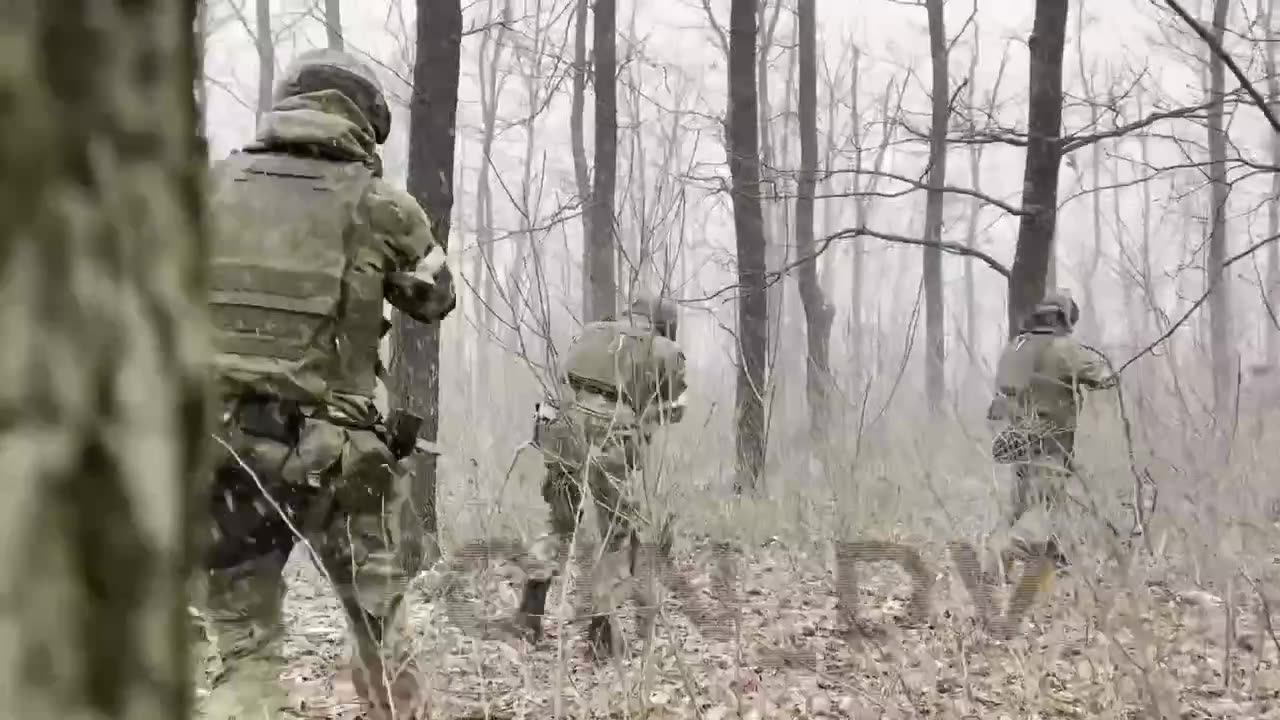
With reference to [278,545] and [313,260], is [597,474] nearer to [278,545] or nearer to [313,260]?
[278,545]

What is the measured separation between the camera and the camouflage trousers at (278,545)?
2754 mm

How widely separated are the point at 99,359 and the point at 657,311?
122 inches

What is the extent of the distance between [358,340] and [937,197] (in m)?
10.7

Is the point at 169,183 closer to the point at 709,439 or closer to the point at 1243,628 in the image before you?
the point at 1243,628

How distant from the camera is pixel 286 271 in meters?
2.83

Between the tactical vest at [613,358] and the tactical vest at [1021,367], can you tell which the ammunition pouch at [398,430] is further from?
the tactical vest at [1021,367]

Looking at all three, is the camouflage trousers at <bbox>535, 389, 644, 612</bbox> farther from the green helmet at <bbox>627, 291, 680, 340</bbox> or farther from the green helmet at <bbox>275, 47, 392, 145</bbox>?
the green helmet at <bbox>275, 47, 392, 145</bbox>

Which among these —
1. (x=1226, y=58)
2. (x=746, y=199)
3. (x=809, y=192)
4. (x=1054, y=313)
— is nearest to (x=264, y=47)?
(x=809, y=192)

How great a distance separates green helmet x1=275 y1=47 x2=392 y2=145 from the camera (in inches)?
122

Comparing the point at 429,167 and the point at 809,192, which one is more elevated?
the point at 809,192

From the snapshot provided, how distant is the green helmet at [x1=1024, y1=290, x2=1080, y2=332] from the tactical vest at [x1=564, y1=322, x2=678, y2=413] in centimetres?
309

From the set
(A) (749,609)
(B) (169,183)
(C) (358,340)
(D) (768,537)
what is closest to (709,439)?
(D) (768,537)

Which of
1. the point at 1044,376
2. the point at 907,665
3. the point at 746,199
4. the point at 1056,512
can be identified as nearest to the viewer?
the point at 907,665

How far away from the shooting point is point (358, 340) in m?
3.01
